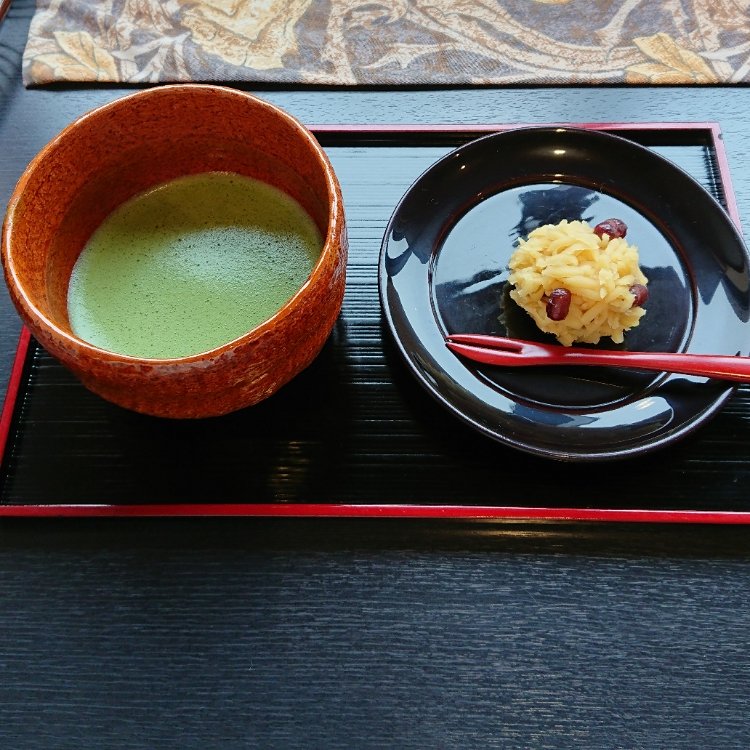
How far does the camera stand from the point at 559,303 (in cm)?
79

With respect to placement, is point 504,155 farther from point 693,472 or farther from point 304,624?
point 304,624

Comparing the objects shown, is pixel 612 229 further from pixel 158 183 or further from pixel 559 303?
pixel 158 183

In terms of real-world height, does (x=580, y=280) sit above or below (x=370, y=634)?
above

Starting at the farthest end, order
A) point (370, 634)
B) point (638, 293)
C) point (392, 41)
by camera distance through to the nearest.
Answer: point (392, 41), point (638, 293), point (370, 634)

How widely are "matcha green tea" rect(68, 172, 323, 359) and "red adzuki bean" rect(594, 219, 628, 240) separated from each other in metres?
0.35

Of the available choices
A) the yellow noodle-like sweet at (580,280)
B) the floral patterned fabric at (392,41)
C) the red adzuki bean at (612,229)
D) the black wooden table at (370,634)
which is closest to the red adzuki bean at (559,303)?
the yellow noodle-like sweet at (580,280)

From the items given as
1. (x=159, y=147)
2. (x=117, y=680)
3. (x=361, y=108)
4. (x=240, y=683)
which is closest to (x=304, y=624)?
(x=240, y=683)

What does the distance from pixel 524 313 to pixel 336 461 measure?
30cm

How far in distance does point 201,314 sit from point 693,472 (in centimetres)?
60

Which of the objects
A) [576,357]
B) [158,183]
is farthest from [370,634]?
[158,183]

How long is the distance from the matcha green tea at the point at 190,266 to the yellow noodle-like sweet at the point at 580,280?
0.26m

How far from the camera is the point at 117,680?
2.29 ft

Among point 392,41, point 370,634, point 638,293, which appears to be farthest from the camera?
point 392,41

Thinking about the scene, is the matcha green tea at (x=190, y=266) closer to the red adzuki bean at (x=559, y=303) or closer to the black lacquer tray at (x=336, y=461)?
the black lacquer tray at (x=336, y=461)
